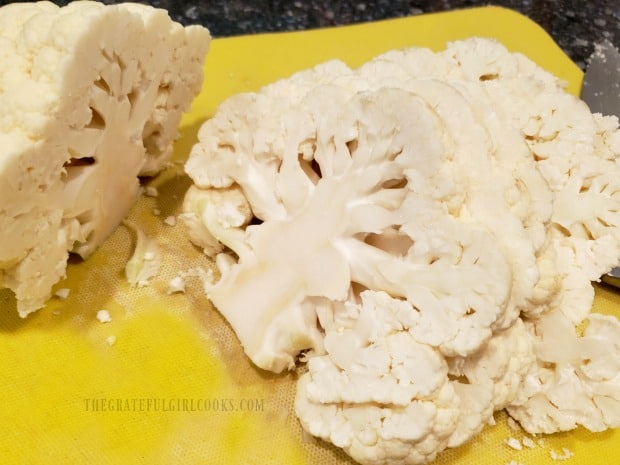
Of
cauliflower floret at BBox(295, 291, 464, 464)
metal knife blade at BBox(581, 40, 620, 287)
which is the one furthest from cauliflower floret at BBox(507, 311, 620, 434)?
metal knife blade at BBox(581, 40, 620, 287)

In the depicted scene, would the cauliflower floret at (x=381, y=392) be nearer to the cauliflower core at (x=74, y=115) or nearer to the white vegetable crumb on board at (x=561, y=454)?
the white vegetable crumb on board at (x=561, y=454)

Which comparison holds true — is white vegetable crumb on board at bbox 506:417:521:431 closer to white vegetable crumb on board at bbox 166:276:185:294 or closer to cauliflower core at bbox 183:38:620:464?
cauliflower core at bbox 183:38:620:464

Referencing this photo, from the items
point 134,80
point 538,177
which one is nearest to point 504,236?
point 538,177

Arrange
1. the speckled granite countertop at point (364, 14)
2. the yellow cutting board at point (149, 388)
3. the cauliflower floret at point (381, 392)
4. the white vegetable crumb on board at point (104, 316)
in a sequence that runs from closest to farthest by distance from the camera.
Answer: the cauliflower floret at point (381, 392) < the yellow cutting board at point (149, 388) < the white vegetable crumb on board at point (104, 316) < the speckled granite countertop at point (364, 14)

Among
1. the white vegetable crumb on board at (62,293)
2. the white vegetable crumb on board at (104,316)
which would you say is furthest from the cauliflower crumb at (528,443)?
the white vegetable crumb on board at (62,293)

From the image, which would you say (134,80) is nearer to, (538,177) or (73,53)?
(73,53)

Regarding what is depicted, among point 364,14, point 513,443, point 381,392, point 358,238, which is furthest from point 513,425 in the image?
point 364,14
